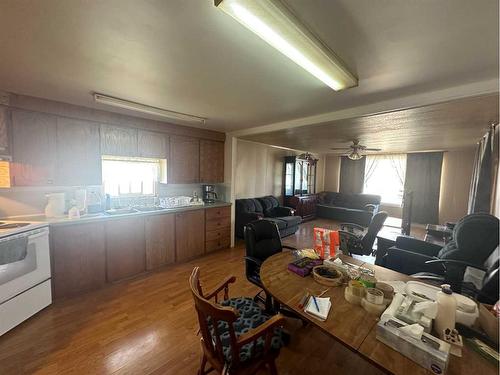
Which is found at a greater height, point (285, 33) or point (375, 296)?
point (285, 33)

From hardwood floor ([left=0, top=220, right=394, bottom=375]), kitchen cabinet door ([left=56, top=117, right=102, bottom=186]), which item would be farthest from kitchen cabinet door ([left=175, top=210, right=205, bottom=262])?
kitchen cabinet door ([left=56, top=117, right=102, bottom=186])

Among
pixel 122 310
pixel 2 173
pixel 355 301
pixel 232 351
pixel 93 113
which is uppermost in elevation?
pixel 93 113

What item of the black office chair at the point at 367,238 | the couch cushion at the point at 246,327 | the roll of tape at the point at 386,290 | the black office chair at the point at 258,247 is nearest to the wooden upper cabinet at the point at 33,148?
the black office chair at the point at 258,247

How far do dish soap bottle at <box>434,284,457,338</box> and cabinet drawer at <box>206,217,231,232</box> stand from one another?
3364mm

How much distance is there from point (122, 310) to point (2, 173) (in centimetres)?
209

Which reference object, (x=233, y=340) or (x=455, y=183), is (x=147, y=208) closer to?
(x=233, y=340)

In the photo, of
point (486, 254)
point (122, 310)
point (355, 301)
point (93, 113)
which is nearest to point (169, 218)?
point (122, 310)

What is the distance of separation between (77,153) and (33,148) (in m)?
0.40

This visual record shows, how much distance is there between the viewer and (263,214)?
5.27 meters

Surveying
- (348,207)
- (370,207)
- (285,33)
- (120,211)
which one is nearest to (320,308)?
(285,33)

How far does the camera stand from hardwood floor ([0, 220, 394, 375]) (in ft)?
5.31

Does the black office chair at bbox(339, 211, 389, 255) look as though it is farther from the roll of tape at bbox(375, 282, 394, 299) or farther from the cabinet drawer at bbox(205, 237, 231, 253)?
the cabinet drawer at bbox(205, 237, 231, 253)

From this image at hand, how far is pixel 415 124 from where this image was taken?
3049 mm

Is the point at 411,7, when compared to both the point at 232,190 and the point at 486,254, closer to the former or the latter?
the point at 486,254
